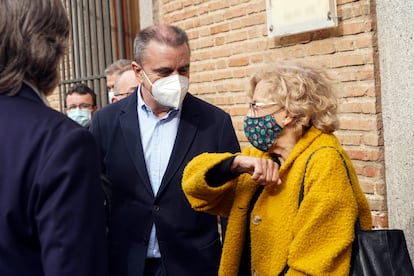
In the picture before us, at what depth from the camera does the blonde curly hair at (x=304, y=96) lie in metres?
2.80

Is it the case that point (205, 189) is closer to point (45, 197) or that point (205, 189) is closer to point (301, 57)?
point (45, 197)

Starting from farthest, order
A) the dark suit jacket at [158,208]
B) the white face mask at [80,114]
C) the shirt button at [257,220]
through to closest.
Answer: the white face mask at [80,114], the dark suit jacket at [158,208], the shirt button at [257,220]

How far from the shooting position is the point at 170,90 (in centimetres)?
333

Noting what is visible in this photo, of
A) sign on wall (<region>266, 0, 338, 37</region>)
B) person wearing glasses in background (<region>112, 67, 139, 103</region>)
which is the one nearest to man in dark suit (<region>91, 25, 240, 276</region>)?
person wearing glasses in background (<region>112, 67, 139, 103</region>)

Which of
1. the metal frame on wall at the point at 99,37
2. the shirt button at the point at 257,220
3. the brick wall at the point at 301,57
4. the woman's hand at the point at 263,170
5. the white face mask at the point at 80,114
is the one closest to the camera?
the woman's hand at the point at 263,170

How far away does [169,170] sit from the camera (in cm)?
321

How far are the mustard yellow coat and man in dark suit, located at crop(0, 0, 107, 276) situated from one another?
38.6 inches

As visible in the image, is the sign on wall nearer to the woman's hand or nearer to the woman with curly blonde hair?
the woman with curly blonde hair

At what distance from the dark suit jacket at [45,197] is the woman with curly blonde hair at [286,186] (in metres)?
1.02

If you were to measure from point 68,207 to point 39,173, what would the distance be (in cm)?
11

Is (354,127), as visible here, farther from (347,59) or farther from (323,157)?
(323,157)

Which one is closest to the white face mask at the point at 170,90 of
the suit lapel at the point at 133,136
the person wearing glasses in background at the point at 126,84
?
the suit lapel at the point at 133,136

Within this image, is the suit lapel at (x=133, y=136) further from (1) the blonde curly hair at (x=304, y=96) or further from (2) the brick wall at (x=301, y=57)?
(2) the brick wall at (x=301, y=57)

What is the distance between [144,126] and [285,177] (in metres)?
0.92
